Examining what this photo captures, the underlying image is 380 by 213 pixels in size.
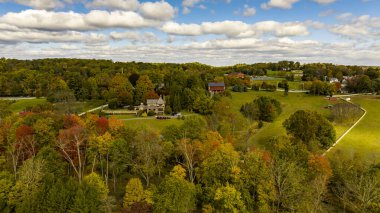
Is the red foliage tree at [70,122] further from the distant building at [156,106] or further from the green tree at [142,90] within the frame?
the green tree at [142,90]

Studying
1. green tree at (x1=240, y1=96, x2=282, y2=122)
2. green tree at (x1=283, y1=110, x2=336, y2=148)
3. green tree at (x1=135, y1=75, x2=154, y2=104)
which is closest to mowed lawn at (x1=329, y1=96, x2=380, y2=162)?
green tree at (x1=283, y1=110, x2=336, y2=148)

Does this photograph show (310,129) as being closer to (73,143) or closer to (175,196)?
(175,196)

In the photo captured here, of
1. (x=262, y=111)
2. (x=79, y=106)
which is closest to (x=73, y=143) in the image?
(x=79, y=106)

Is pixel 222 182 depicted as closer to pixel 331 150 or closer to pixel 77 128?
pixel 77 128

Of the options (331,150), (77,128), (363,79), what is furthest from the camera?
(363,79)

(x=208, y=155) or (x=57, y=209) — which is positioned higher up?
(x=208, y=155)

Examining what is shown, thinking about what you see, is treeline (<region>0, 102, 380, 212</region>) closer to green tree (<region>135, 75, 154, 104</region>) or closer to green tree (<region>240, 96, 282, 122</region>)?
green tree (<region>240, 96, 282, 122</region>)

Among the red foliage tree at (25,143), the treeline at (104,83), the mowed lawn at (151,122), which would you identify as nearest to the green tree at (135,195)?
the red foliage tree at (25,143)

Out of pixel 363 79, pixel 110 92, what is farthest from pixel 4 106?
pixel 363 79
